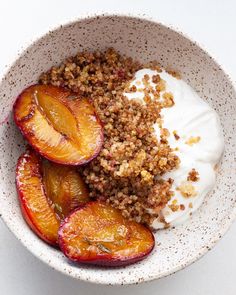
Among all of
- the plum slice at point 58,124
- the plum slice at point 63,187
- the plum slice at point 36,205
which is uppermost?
the plum slice at point 58,124

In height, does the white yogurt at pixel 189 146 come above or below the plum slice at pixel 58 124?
above

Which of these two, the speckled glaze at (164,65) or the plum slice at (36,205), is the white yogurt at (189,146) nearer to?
the speckled glaze at (164,65)

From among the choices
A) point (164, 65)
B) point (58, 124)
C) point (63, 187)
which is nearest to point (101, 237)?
point (63, 187)

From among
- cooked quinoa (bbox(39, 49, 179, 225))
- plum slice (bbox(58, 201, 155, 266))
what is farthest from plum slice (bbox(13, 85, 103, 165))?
plum slice (bbox(58, 201, 155, 266))

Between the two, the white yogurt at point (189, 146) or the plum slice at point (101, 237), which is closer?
the plum slice at point (101, 237)

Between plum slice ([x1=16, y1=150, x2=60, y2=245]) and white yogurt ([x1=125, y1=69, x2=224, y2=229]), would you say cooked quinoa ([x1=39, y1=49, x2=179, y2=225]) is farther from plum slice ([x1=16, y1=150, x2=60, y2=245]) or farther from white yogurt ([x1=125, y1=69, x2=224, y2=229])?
plum slice ([x1=16, y1=150, x2=60, y2=245])

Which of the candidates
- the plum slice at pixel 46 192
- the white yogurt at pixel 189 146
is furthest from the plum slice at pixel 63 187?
the white yogurt at pixel 189 146
